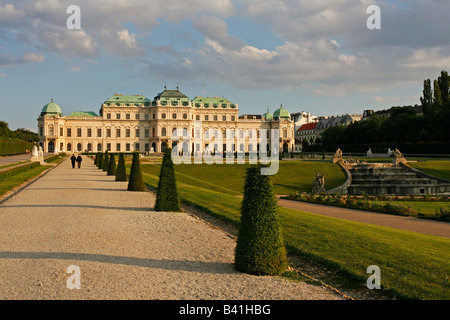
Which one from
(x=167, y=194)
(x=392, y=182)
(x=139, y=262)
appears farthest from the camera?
(x=392, y=182)

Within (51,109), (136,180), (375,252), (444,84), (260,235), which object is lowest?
(375,252)

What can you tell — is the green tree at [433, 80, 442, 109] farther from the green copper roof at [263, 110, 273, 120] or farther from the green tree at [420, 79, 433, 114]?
the green copper roof at [263, 110, 273, 120]

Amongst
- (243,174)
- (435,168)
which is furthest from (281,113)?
(243,174)

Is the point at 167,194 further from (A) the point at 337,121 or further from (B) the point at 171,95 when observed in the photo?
(A) the point at 337,121

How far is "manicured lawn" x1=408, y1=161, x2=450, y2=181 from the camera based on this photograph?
1328 inches

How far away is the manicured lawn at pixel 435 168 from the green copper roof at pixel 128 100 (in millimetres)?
68495

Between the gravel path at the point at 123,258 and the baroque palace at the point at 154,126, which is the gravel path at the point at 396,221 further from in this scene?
the baroque palace at the point at 154,126

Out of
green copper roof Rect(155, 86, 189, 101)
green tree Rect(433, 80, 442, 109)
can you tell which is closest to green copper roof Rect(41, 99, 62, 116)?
green copper roof Rect(155, 86, 189, 101)

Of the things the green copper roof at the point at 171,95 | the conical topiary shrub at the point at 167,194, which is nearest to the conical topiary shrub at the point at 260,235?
the conical topiary shrub at the point at 167,194

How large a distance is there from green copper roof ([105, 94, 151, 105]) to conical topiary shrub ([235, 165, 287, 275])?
88.4 meters

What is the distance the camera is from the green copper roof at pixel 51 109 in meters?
87.4

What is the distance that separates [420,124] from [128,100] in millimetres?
63436

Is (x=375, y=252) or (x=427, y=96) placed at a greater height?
(x=427, y=96)

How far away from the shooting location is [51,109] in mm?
87812
